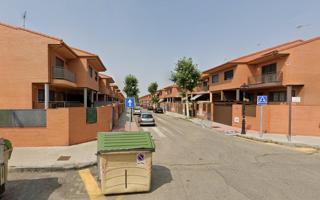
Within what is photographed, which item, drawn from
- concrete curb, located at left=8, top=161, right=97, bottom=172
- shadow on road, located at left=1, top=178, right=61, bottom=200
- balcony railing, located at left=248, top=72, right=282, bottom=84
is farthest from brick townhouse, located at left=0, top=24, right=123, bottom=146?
balcony railing, located at left=248, top=72, right=282, bottom=84

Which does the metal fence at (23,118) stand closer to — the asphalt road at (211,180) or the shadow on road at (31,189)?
the asphalt road at (211,180)

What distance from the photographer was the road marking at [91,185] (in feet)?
16.6

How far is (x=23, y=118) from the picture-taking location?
995 centimetres

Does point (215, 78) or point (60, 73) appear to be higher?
point (215, 78)

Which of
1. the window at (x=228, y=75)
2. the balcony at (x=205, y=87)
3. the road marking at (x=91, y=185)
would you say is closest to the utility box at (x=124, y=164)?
the road marking at (x=91, y=185)

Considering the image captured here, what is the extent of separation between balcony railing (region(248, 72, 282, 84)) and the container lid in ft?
60.5

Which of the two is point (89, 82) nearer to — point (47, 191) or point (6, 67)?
point (6, 67)

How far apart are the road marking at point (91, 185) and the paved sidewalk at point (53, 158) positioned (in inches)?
24.3

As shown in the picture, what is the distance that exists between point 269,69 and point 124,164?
21.4 meters

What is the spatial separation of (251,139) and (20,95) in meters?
17.3

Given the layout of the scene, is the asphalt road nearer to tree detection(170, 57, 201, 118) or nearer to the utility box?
the utility box

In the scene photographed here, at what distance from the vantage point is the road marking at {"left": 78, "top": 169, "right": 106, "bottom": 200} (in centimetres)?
505

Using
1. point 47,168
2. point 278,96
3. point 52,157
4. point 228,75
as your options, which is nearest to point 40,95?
point 52,157

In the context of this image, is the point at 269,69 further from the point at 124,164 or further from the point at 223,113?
the point at 124,164
